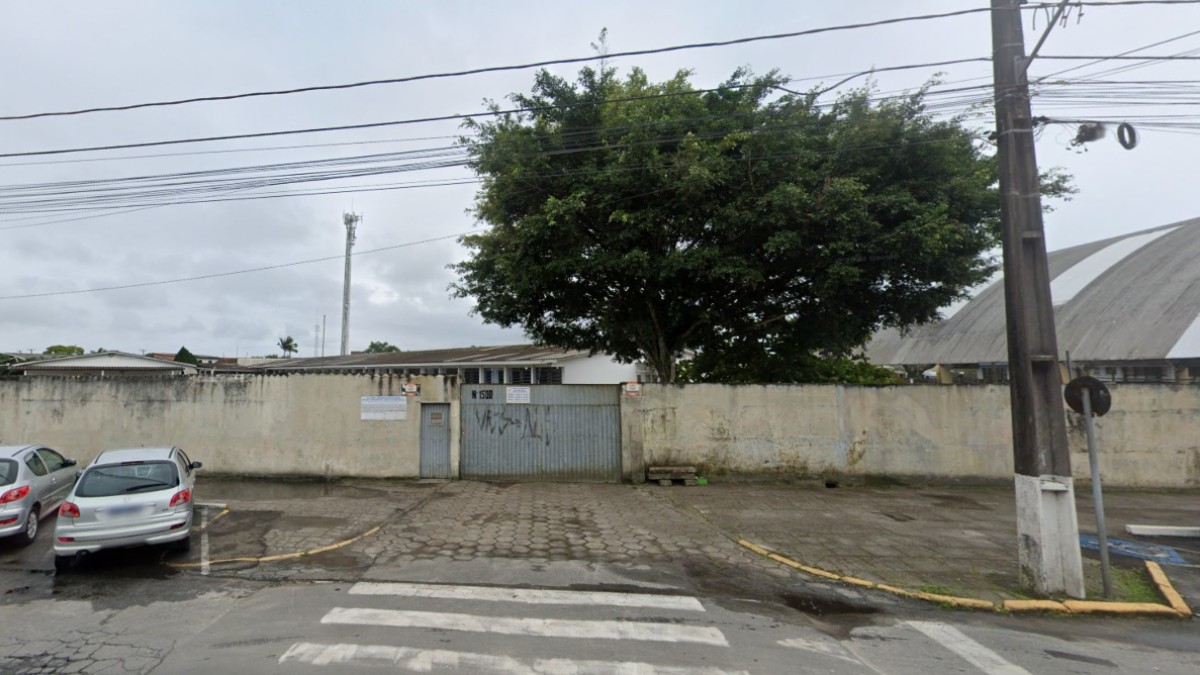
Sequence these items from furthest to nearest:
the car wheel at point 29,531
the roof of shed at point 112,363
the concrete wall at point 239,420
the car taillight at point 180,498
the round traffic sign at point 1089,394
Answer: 1. the roof of shed at point 112,363
2. the concrete wall at point 239,420
3. the car wheel at point 29,531
4. the car taillight at point 180,498
5. the round traffic sign at point 1089,394

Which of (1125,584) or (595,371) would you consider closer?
(1125,584)

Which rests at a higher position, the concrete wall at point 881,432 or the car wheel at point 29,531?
the concrete wall at point 881,432

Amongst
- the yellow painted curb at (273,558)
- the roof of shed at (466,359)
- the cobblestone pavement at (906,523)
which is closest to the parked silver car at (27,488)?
the yellow painted curb at (273,558)

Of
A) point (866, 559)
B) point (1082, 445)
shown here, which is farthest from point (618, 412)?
point (1082, 445)

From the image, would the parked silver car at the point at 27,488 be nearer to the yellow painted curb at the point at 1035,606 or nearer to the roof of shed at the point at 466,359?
the roof of shed at the point at 466,359

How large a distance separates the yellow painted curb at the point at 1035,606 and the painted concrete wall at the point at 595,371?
17.3 meters

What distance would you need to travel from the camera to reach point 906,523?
9.03 metres

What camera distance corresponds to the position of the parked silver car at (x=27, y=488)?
729cm

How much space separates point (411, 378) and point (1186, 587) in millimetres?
12712

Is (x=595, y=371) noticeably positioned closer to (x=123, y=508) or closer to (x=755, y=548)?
(x=755, y=548)

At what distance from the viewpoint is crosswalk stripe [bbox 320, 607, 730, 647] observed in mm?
4758

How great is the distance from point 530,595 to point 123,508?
4972mm

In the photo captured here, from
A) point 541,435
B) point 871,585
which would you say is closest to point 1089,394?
point 871,585

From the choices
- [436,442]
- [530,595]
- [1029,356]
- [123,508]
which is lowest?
[530,595]
